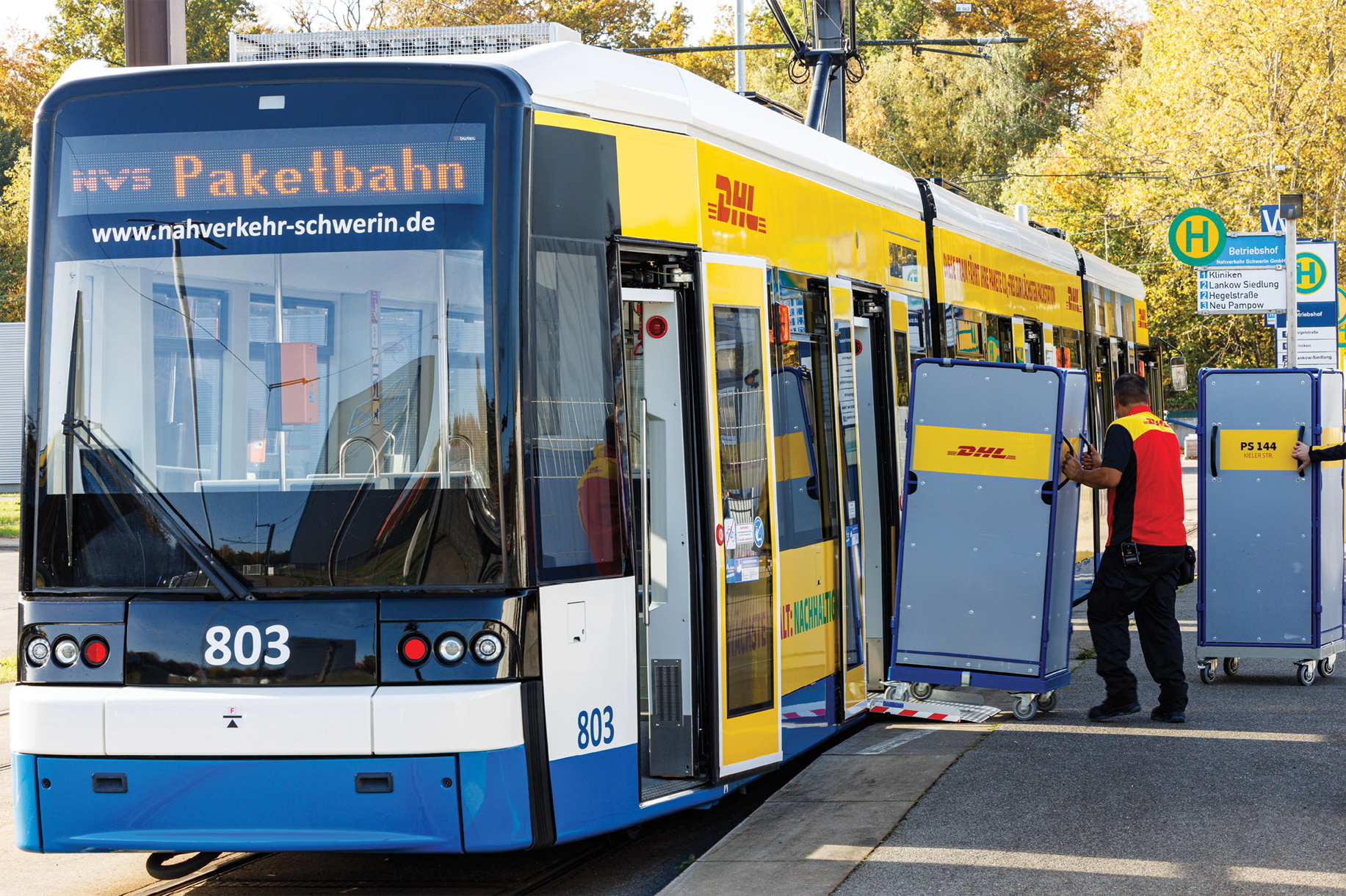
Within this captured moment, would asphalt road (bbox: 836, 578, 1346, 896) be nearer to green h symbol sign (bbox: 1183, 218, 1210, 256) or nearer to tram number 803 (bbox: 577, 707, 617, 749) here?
tram number 803 (bbox: 577, 707, 617, 749)

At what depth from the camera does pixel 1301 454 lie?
29.8 feet

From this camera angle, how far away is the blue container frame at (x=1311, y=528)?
915cm

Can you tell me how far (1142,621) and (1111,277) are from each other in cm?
918

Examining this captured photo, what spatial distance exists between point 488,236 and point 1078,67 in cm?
5534

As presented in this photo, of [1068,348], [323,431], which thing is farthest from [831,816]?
[1068,348]

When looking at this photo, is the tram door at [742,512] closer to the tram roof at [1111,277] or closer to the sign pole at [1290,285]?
the tram roof at [1111,277]

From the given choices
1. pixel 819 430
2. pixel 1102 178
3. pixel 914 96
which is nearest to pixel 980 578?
pixel 819 430

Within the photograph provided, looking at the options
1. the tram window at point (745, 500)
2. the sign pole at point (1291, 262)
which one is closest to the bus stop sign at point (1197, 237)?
the sign pole at point (1291, 262)

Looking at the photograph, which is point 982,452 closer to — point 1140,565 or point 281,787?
point 1140,565

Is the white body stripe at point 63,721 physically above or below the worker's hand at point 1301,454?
below

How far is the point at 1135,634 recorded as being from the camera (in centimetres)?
1180

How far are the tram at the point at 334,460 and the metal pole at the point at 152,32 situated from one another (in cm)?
307

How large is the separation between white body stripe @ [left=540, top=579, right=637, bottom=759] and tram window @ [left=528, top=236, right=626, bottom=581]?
0.25 feet

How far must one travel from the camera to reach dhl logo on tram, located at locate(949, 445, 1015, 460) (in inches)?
322
